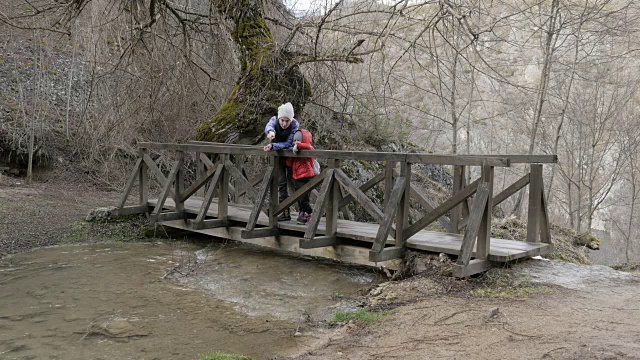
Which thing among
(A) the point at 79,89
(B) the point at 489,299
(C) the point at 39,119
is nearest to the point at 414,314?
(B) the point at 489,299

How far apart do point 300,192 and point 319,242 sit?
0.78m

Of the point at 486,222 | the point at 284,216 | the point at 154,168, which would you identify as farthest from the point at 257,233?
the point at 486,222

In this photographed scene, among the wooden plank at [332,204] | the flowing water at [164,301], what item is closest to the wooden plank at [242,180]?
the flowing water at [164,301]

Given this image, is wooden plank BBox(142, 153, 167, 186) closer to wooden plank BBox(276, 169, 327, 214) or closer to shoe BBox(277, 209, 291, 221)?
shoe BBox(277, 209, 291, 221)

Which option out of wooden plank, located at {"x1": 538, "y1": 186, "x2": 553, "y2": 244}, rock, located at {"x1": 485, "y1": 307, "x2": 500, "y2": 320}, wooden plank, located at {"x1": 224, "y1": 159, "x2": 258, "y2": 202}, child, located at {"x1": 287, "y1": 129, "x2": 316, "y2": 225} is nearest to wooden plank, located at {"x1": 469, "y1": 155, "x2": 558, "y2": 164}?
wooden plank, located at {"x1": 538, "y1": 186, "x2": 553, "y2": 244}

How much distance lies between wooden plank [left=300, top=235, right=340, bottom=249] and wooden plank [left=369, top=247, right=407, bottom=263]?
3.14 ft

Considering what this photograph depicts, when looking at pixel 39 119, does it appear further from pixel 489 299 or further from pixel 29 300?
pixel 489 299

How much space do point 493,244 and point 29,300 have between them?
562cm

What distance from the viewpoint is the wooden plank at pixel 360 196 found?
6560 millimetres

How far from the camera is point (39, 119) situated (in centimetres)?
1692

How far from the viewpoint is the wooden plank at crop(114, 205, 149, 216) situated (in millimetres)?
10133

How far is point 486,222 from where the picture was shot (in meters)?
5.93

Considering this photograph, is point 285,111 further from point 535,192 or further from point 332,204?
point 535,192

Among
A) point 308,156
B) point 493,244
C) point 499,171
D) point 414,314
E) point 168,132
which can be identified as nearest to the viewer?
point 414,314
